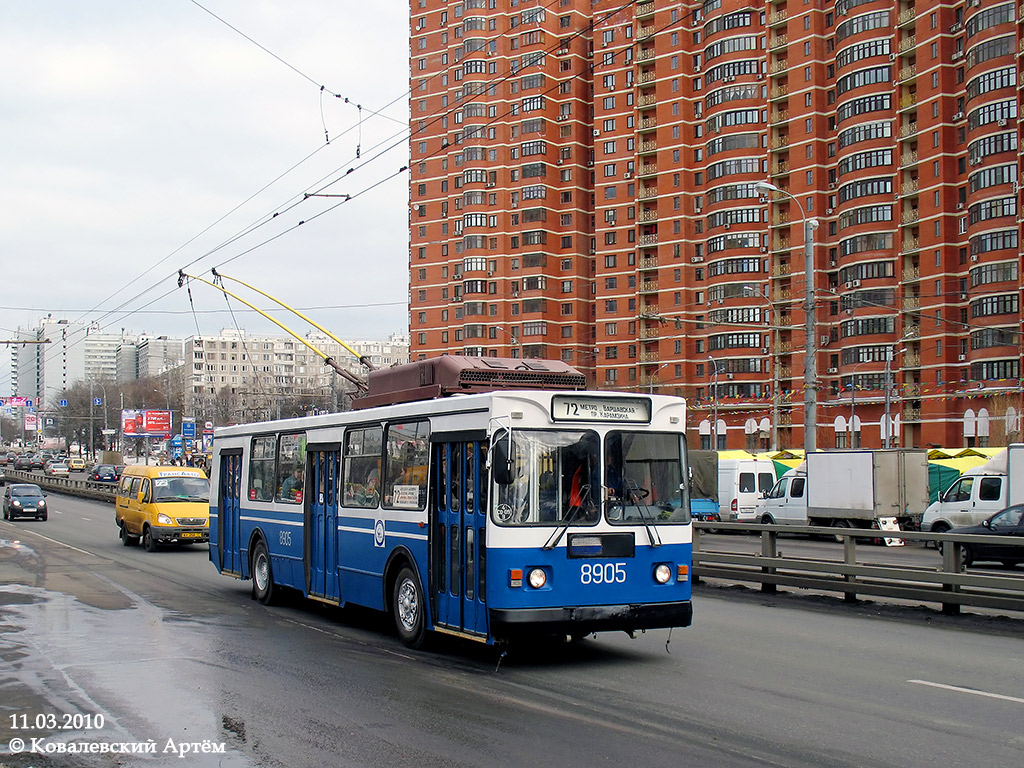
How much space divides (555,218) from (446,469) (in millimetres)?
93865

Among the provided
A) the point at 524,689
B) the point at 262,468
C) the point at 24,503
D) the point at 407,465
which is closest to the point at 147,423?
the point at 24,503

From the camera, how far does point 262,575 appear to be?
15.9 metres

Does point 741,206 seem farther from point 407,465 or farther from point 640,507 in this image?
point 640,507

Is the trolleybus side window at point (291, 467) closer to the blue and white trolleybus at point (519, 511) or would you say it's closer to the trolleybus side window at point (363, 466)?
the trolleybus side window at point (363, 466)

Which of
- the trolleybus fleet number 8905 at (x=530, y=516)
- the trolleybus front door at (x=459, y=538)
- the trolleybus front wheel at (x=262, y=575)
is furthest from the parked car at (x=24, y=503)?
the trolleybus front door at (x=459, y=538)

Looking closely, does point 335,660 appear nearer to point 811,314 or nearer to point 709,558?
point 709,558

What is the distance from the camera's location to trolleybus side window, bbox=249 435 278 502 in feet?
51.8

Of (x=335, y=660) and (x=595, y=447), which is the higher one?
(x=595, y=447)

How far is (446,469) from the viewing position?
35.7 feet

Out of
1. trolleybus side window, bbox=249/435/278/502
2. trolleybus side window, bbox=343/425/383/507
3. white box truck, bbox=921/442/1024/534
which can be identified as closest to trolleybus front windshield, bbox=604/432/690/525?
trolleybus side window, bbox=343/425/383/507

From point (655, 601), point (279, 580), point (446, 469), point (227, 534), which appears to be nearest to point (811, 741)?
point (655, 601)

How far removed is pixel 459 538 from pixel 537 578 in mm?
1031

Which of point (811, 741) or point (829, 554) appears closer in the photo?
point (811, 741)

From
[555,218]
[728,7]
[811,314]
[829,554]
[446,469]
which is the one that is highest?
[728,7]
